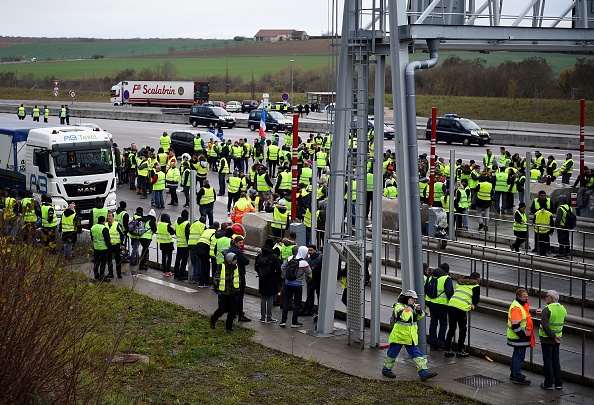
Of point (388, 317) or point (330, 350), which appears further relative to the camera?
point (388, 317)

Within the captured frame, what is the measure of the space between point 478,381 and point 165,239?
9453 millimetres

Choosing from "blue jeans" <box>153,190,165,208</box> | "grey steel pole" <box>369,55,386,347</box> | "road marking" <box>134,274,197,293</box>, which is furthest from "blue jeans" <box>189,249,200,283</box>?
"blue jeans" <box>153,190,165,208</box>

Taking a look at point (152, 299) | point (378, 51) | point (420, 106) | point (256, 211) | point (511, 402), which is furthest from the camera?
point (420, 106)

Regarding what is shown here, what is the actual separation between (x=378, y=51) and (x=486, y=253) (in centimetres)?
766

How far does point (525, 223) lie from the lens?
73.1 feet

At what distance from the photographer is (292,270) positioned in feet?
57.9

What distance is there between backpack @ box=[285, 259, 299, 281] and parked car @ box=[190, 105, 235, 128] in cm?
4216

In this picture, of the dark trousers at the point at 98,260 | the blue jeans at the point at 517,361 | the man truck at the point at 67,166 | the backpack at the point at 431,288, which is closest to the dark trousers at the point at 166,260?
the dark trousers at the point at 98,260

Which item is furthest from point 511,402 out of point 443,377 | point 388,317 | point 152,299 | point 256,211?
point 256,211

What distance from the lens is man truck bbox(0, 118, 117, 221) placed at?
89.9 feet

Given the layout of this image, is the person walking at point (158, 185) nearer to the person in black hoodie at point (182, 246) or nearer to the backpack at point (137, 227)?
the backpack at point (137, 227)

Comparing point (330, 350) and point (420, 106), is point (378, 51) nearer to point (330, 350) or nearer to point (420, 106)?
point (330, 350)

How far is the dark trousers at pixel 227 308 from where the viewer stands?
17172mm

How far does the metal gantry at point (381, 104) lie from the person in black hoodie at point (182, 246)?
15.6 feet
